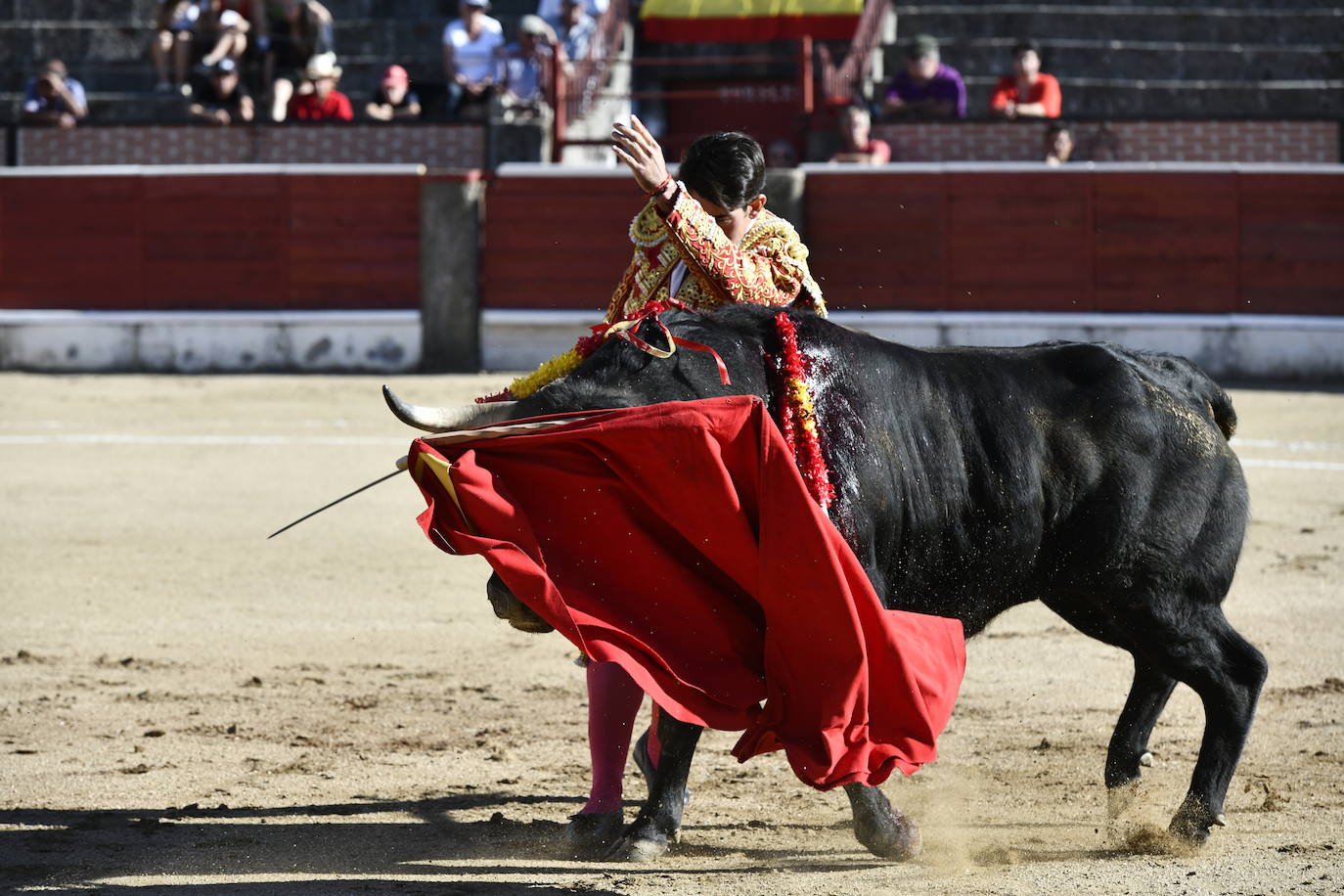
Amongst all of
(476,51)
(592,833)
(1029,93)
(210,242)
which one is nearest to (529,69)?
(476,51)

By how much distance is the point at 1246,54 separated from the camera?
462 inches

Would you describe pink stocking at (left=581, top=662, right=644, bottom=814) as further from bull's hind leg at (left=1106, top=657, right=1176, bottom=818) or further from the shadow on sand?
bull's hind leg at (left=1106, top=657, right=1176, bottom=818)

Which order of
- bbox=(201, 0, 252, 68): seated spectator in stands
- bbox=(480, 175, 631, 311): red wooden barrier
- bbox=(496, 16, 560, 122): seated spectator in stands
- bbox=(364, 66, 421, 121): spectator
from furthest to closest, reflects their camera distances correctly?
bbox=(201, 0, 252, 68): seated spectator in stands → bbox=(364, 66, 421, 121): spectator → bbox=(496, 16, 560, 122): seated spectator in stands → bbox=(480, 175, 631, 311): red wooden barrier

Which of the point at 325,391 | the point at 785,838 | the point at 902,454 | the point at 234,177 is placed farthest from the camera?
the point at 234,177

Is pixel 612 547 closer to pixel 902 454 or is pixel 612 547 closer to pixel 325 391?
pixel 902 454

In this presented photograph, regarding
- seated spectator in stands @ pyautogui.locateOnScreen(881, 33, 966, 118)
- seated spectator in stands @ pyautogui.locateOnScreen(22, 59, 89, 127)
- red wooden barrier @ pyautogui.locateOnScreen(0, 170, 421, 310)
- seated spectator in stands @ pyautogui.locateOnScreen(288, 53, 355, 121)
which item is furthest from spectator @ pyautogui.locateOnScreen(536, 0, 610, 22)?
seated spectator in stands @ pyautogui.locateOnScreen(22, 59, 89, 127)

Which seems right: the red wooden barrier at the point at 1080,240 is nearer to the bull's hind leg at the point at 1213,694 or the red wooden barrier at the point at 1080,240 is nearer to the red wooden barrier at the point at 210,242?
the red wooden barrier at the point at 210,242

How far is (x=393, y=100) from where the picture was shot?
10617 millimetres

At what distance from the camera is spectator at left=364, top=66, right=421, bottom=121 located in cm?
1049

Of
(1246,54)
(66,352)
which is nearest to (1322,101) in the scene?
(1246,54)

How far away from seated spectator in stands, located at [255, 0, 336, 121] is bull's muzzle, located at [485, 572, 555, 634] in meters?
8.58

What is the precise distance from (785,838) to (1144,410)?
91 centimetres

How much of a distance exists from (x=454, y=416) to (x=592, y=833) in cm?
75

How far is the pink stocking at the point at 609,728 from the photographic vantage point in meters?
2.75
